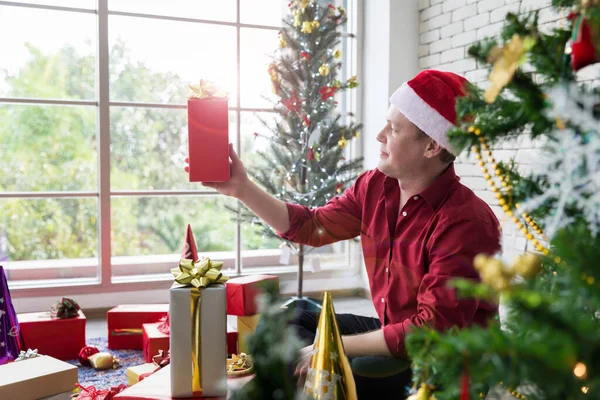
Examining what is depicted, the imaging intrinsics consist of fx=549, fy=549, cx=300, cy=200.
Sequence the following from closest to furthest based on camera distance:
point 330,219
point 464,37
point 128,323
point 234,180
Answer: point 234,180
point 330,219
point 128,323
point 464,37

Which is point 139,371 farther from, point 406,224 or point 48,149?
point 48,149

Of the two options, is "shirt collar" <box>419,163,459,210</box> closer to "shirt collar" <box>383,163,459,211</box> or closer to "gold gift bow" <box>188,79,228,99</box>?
"shirt collar" <box>383,163,459,211</box>

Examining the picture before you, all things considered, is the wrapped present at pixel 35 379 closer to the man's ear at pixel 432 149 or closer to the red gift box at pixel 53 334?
the red gift box at pixel 53 334

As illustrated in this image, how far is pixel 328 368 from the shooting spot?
3.15 ft

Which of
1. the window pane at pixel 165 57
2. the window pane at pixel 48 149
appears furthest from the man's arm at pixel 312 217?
the window pane at pixel 48 149

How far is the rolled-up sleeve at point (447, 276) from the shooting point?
136 cm

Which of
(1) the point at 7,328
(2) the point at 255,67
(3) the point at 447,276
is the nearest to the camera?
(3) the point at 447,276

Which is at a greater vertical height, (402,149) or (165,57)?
(165,57)

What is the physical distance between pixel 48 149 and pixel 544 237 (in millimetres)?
3515

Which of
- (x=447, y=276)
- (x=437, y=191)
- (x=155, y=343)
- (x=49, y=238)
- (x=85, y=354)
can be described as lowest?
(x=85, y=354)

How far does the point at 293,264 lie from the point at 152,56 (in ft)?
5.98

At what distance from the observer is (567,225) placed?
608 mm

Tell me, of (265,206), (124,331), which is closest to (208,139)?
(265,206)

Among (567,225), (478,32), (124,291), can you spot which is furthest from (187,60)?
(567,225)
